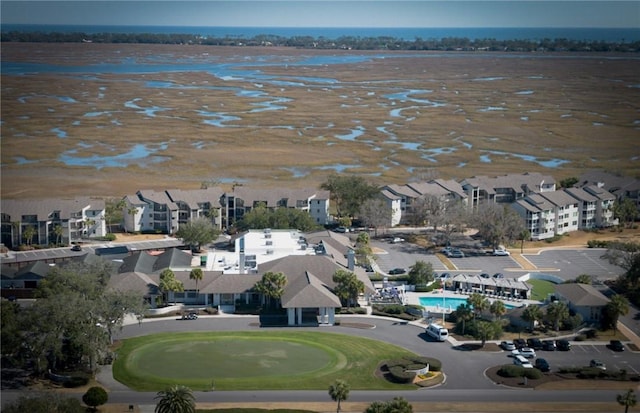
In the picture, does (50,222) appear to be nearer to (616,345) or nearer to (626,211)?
(616,345)

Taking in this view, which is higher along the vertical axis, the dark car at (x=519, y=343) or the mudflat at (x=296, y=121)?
the mudflat at (x=296, y=121)

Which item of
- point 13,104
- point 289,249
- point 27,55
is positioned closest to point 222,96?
point 13,104

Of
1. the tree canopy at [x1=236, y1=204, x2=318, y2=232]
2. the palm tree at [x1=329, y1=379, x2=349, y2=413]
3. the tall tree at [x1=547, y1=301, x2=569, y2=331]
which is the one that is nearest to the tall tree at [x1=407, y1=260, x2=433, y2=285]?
the tall tree at [x1=547, y1=301, x2=569, y2=331]

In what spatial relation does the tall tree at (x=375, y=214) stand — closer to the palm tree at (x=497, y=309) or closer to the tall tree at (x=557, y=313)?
the palm tree at (x=497, y=309)

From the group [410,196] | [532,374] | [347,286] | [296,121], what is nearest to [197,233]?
[347,286]

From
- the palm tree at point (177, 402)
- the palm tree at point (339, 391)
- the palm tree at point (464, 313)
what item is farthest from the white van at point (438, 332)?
the palm tree at point (177, 402)

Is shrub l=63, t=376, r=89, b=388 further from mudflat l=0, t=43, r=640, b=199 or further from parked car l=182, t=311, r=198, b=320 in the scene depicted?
Answer: mudflat l=0, t=43, r=640, b=199

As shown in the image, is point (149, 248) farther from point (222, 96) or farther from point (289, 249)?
point (222, 96)
